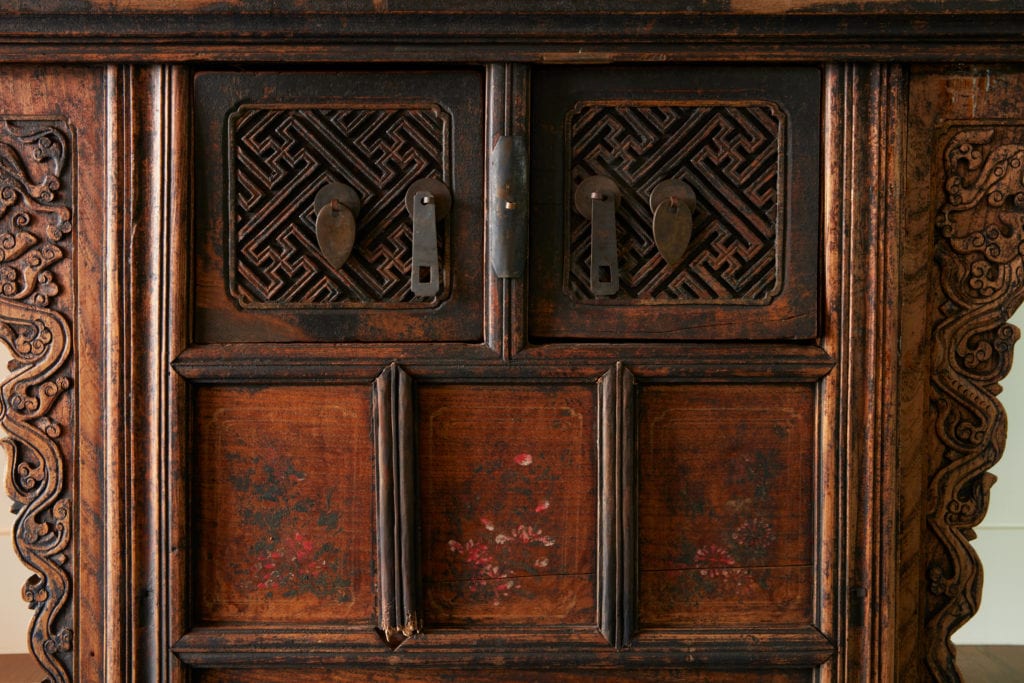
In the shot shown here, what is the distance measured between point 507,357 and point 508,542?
254 mm

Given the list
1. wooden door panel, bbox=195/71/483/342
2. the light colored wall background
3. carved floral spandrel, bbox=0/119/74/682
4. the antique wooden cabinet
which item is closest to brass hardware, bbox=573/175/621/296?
the antique wooden cabinet

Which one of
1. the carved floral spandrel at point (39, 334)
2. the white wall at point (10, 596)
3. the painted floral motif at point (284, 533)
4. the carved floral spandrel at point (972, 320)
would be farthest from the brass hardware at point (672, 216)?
the white wall at point (10, 596)

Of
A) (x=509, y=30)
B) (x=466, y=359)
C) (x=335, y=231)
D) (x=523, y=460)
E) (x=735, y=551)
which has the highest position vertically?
(x=509, y=30)

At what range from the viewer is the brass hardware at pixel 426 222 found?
1.15 metres

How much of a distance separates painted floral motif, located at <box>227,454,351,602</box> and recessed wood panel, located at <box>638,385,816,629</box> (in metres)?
0.43

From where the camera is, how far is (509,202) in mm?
1147

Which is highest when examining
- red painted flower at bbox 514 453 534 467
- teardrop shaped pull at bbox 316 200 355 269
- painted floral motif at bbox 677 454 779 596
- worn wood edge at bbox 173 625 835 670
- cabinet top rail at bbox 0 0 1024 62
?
cabinet top rail at bbox 0 0 1024 62

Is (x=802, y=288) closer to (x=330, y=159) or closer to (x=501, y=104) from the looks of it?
(x=501, y=104)

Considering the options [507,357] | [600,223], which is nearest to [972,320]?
[600,223]

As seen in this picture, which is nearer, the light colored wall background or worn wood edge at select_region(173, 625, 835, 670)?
worn wood edge at select_region(173, 625, 835, 670)

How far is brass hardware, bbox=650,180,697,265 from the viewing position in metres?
1.16

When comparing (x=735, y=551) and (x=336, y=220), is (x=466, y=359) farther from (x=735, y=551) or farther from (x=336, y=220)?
(x=735, y=551)

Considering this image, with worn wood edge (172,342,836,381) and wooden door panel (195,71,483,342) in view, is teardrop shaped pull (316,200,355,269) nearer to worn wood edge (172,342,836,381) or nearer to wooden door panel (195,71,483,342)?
wooden door panel (195,71,483,342)

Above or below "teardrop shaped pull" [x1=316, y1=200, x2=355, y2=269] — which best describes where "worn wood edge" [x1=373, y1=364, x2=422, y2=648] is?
below
